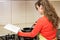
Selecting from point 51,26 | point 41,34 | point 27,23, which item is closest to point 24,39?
point 41,34

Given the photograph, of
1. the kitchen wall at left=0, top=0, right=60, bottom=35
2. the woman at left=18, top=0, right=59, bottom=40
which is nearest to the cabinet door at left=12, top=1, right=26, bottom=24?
the kitchen wall at left=0, top=0, right=60, bottom=35

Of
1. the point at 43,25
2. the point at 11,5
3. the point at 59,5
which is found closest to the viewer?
the point at 43,25

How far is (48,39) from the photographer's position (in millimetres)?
1885

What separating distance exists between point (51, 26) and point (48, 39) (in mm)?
150

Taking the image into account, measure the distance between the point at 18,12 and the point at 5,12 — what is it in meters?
0.20

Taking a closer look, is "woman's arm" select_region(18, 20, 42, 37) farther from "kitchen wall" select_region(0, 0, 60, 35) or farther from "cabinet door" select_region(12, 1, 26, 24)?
"cabinet door" select_region(12, 1, 26, 24)

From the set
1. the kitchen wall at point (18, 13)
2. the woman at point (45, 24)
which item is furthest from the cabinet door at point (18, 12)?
the woman at point (45, 24)

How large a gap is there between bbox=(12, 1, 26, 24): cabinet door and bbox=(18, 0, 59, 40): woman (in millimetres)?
772

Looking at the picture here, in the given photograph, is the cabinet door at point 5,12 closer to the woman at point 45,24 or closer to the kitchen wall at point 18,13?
the kitchen wall at point 18,13

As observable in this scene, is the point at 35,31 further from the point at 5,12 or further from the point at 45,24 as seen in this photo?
the point at 5,12

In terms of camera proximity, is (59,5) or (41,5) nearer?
(41,5)

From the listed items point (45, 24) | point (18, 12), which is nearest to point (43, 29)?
point (45, 24)

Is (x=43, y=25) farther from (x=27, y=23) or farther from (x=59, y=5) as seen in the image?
(x=59, y=5)

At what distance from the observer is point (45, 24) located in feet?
6.02
